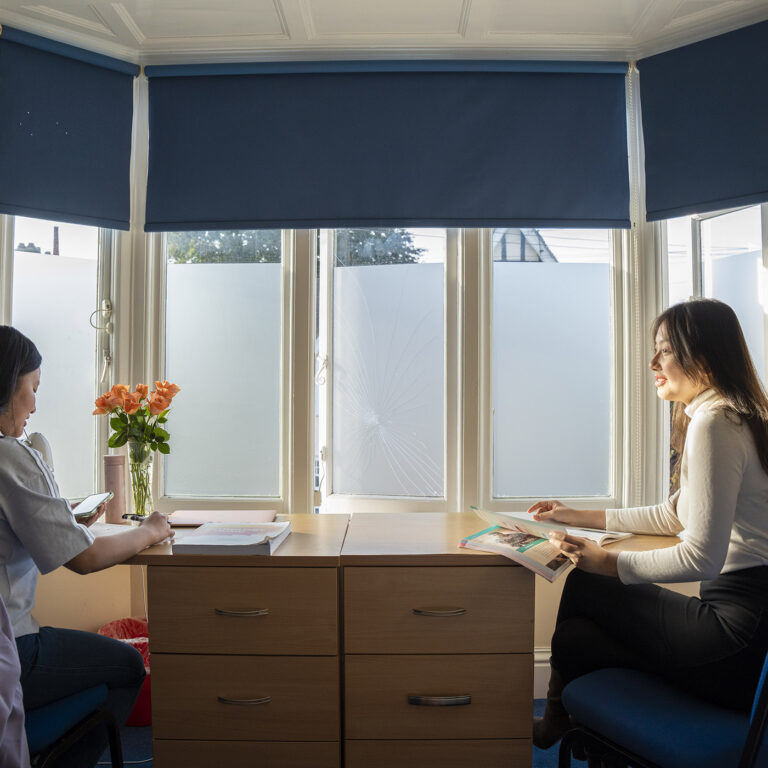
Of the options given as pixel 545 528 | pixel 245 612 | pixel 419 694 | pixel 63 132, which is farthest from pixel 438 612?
pixel 63 132

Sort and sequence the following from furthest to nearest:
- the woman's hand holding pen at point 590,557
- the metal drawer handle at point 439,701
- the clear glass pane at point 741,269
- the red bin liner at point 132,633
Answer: the clear glass pane at point 741,269 → the red bin liner at point 132,633 → the metal drawer handle at point 439,701 → the woman's hand holding pen at point 590,557

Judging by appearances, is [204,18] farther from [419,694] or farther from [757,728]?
[757,728]

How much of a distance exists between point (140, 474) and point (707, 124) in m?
2.28

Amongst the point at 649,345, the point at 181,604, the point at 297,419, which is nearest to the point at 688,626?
the point at 181,604

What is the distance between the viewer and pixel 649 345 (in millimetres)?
2375

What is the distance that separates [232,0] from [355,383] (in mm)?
1367

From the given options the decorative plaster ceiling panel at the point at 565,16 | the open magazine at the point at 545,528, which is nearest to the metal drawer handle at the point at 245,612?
the open magazine at the point at 545,528

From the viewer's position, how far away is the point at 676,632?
1.32m

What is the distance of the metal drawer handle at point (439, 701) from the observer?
1.50 m

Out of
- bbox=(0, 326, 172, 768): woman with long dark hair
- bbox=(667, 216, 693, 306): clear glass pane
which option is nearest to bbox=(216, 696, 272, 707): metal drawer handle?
bbox=(0, 326, 172, 768): woman with long dark hair

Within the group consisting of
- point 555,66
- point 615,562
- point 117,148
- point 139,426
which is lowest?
point 615,562

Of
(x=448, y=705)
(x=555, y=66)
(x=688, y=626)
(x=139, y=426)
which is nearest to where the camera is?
(x=688, y=626)

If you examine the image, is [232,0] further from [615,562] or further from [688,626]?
[688,626]

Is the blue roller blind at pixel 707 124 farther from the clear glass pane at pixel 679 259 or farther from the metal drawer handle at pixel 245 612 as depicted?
the metal drawer handle at pixel 245 612
